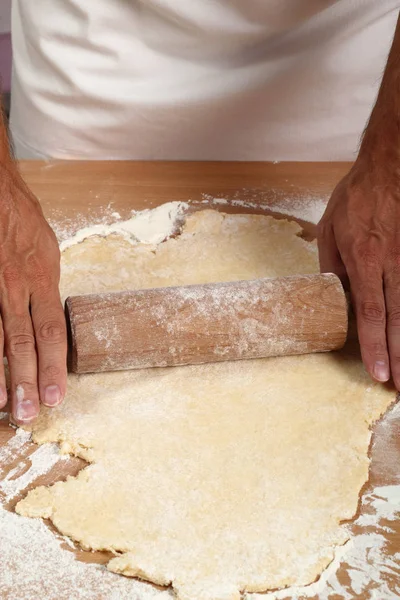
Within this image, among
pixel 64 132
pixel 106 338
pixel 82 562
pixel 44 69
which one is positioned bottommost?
pixel 82 562

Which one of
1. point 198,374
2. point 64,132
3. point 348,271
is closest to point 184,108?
point 64,132

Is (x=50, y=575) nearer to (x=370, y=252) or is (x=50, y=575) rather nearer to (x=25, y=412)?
(x=25, y=412)

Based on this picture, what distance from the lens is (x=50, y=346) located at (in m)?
1.53

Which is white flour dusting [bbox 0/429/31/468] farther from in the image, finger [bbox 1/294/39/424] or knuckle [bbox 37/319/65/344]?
knuckle [bbox 37/319/65/344]

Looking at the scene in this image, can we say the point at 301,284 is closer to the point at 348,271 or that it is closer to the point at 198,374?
the point at 348,271

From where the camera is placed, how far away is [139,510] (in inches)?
51.2

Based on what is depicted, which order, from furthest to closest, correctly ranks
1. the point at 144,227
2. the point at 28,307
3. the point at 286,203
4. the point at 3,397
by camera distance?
the point at 286,203 < the point at 144,227 < the point at 28,307 < the point at 3,397

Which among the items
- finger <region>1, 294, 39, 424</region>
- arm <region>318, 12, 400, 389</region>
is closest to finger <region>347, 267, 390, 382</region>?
arm <region>318, 12, 400, 389</region>

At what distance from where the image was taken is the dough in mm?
1228

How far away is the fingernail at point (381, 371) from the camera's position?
1600mm

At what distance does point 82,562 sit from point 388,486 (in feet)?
2.05

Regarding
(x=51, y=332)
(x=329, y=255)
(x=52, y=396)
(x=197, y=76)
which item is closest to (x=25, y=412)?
(x=52, y=396)

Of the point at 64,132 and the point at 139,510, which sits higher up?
the point at 64,132

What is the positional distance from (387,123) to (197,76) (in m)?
0.80
